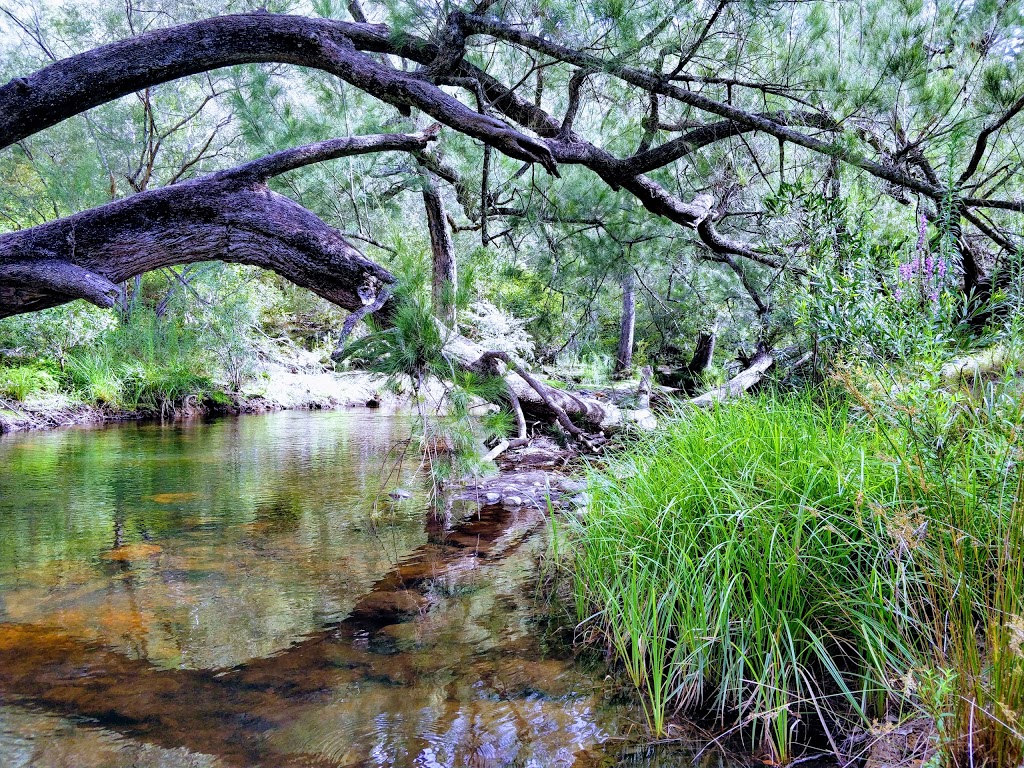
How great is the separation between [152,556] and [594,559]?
2.45m

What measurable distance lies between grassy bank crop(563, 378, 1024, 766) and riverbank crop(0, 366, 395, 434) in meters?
2.72

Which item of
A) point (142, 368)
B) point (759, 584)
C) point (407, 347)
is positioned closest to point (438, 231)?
point (407, 347)

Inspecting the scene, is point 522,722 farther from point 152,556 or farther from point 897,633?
point 152,556

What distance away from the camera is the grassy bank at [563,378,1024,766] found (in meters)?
Result: 1.47

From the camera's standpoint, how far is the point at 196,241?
407 cm

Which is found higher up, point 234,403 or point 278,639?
point 234,403

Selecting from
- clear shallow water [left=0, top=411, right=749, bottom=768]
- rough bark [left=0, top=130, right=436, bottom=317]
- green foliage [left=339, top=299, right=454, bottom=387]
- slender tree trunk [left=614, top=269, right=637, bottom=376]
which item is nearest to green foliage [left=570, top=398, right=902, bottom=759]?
clear shallow water [left=0, top=411, right=749, bottom=768]

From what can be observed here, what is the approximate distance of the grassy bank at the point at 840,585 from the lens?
1.47 m

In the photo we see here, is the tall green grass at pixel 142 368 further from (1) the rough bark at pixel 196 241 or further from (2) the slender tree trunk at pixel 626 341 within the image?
(2) the slender tree trunk at pixel 626 341

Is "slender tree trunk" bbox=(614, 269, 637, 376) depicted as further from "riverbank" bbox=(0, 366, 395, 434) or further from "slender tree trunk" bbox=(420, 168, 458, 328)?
"slender tree trunk" bbox=(420, 168, 458, 328)

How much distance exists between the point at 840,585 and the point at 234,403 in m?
11.0

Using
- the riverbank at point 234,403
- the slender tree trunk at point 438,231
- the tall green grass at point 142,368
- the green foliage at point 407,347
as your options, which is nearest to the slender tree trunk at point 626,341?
the riverbank at point 234,403

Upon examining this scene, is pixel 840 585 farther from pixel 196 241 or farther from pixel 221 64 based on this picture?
pixel 221 64

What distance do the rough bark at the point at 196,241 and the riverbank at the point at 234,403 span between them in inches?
30.0
